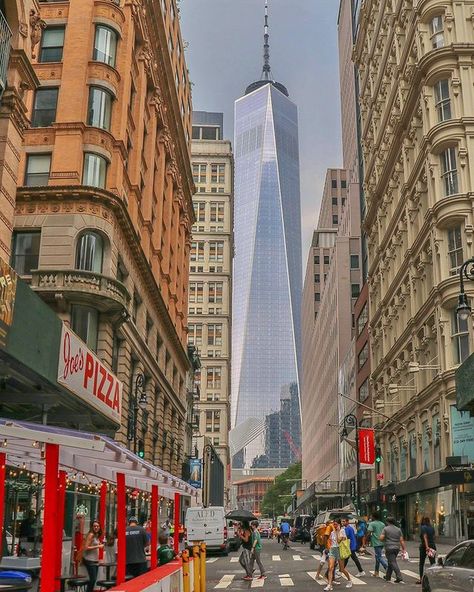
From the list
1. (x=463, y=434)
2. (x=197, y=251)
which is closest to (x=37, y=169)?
(x=463, y=434)

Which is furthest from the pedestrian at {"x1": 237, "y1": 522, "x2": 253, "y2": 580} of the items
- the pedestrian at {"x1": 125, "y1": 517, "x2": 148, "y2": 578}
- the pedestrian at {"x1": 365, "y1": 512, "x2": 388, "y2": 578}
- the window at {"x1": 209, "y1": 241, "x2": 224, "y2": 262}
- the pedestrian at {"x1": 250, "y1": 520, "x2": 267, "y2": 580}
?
the window at {"x1": 209, "y1": 241, "x2": 224, "y2": 262}

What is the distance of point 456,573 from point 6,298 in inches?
412

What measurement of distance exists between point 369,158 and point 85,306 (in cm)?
4370

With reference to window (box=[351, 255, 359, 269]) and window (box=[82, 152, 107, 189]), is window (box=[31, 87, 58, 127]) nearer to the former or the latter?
window (box=[82, 152, 107, 189])

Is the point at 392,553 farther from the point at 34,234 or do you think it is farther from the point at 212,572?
the point at 34,234

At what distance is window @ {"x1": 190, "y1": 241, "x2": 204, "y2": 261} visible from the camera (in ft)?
433

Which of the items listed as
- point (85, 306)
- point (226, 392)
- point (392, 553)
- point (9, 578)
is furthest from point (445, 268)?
point (226, 392)

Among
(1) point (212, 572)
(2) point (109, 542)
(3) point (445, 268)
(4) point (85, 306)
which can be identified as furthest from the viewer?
(3) point (445, 268)

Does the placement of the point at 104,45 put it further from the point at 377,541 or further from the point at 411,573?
the point at 411,573

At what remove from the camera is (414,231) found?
4969cm

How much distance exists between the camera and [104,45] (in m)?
37.7

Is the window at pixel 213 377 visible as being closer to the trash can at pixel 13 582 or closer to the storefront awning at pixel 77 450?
the storefront awning at pixel 77 450

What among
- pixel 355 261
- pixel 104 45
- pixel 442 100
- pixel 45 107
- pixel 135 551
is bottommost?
pixel 135 551

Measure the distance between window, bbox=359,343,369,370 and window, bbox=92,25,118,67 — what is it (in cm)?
4383
